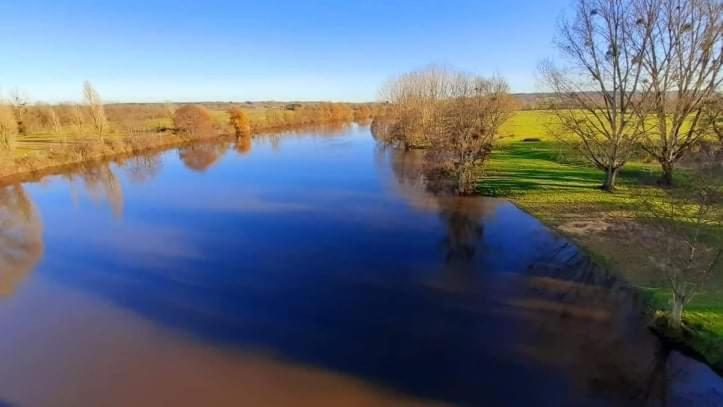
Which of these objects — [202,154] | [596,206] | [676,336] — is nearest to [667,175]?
[596,206]

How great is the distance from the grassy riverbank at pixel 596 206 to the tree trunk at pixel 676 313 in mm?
312

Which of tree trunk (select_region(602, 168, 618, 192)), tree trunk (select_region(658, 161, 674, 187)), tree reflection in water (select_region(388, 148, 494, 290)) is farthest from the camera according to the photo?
tree trunk (select_region(602, 168, 618, 192))

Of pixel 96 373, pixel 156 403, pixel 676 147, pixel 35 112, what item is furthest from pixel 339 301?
pixel 35 112

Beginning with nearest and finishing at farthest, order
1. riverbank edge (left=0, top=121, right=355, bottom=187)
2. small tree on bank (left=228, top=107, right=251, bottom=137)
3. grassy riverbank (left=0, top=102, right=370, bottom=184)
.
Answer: riverbank edge (left=0, top=121, right=355, bottom=187), grassy riverbank (left=0, top=102, right=370, bottom=184), small tree on bank (left=228, top=107, right=251, bottom=137)

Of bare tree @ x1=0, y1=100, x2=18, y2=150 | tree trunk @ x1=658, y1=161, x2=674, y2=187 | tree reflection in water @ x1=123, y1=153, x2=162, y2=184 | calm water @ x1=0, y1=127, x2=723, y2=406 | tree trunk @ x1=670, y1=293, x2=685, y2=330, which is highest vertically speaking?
bare tree @ x1=0, y1=100, x2=18, y2=150

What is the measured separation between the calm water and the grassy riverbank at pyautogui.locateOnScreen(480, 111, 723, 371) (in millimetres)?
733

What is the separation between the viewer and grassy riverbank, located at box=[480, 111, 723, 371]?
8568mm

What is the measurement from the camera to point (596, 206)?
17.4 meters

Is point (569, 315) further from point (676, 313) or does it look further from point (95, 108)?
point (95, 108)

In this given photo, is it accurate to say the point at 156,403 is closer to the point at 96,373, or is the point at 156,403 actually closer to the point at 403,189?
the point at 96,373

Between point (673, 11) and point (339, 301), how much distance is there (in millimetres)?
20380

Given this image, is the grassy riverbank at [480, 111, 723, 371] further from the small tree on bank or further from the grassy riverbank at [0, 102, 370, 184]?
the small tree on bank

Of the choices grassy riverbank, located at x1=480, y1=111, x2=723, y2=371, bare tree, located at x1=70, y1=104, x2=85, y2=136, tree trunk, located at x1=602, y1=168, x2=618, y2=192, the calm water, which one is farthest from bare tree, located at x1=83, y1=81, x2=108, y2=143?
tree trunk, located at x1=602, y1=168, x2=618, y2=192

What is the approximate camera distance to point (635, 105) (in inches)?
752
